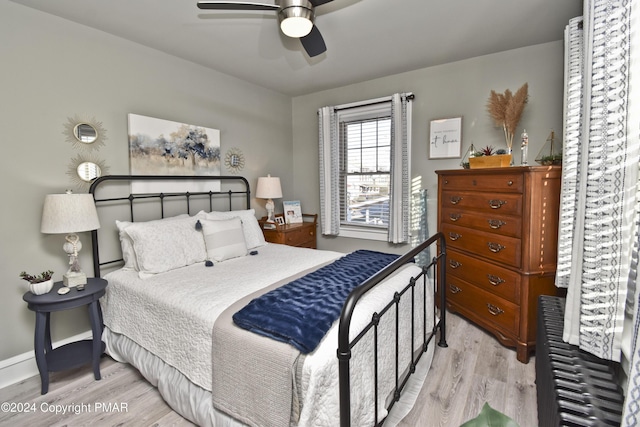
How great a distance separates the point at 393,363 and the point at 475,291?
131 centimetres

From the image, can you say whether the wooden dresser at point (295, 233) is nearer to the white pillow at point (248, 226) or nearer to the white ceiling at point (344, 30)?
the white pillow at point (248, 226)

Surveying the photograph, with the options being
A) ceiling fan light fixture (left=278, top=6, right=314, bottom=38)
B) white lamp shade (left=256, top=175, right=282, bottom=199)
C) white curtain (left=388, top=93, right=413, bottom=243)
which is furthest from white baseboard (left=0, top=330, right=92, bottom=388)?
white curtain (left=388, top=93, right=413, bottom=243)

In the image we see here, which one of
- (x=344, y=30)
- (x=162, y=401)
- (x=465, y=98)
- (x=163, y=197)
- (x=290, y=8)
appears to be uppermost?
(x=344, y=30)

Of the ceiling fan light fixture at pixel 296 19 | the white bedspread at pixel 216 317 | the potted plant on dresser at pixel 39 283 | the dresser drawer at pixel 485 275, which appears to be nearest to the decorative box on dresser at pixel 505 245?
the dresser drawer at pixel 485 275

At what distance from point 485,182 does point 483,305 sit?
101 cm

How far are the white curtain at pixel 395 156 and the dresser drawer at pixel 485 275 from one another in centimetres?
79

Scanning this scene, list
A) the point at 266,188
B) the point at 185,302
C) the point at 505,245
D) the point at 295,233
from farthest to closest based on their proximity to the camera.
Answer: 1. the point at 295,233
2. the point at 266,188
3. the point at 505,245
4. the point at 185,302

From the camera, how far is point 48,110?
2.18 meters

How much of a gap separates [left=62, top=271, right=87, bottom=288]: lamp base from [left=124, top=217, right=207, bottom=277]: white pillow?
13.4 inches

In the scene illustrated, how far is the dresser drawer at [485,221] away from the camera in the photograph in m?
2.22

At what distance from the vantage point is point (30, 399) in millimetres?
1888

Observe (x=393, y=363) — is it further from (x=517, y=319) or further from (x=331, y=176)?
(x=331, y=176)

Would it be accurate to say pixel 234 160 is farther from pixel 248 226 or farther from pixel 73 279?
pixel 73 279

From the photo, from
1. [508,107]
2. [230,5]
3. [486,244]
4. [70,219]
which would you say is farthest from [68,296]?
[508,107]
